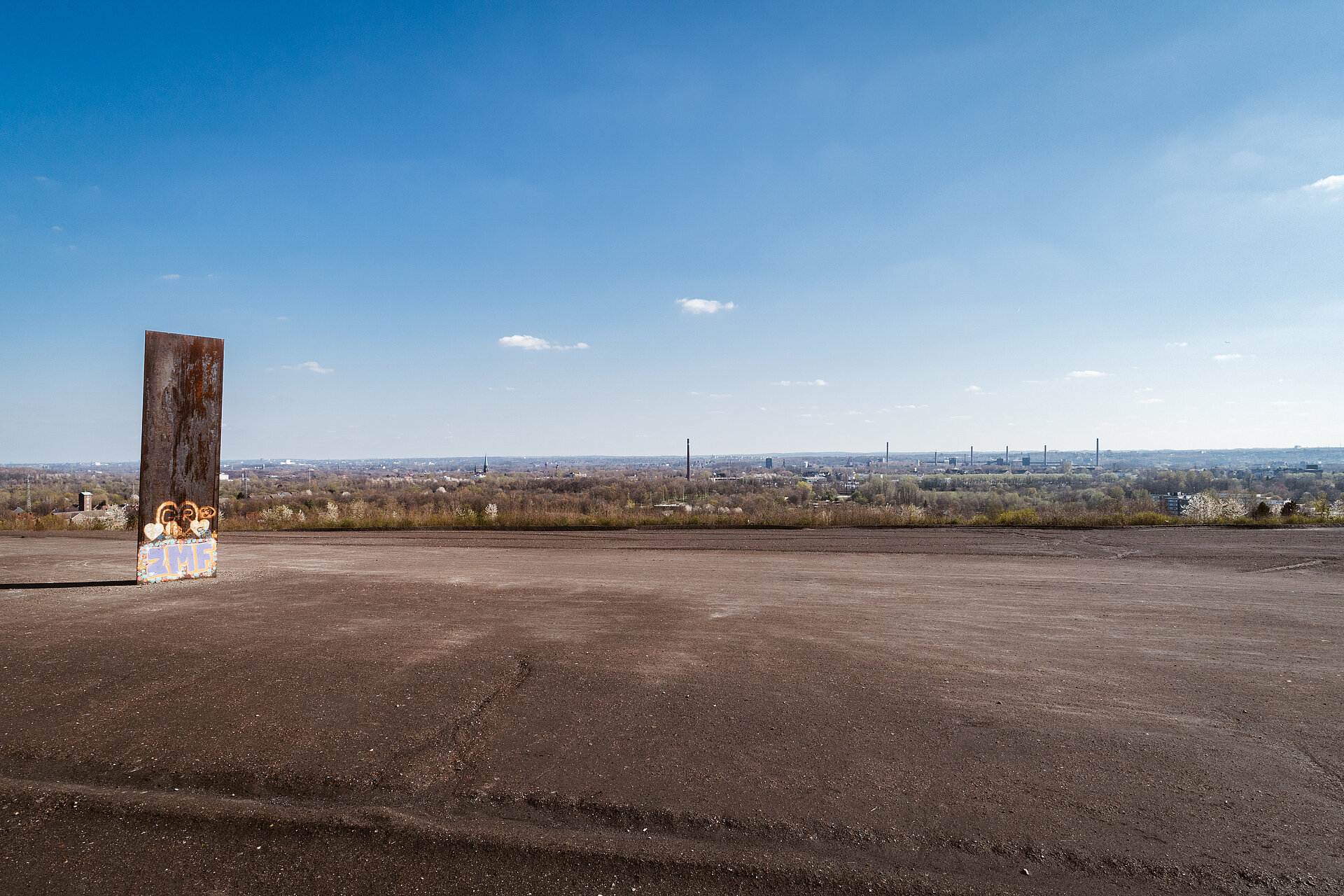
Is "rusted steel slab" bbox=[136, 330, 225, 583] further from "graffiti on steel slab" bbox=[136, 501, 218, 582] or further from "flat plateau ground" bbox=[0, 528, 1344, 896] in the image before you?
"flat plateau ground" bbox=[0, 528, 1344, 896]

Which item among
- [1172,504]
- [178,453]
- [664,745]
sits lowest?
[664,745]

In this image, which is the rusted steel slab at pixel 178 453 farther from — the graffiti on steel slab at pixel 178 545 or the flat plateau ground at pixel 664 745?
the flat plateau ground at pixel 664 745

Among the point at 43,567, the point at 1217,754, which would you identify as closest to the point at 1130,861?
the point at 1217,754

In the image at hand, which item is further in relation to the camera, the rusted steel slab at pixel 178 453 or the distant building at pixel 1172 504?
the distant building at pixel 1172 504

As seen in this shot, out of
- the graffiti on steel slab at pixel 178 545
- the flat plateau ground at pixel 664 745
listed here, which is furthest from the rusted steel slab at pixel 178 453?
the flat plateau ground at pixel 664 745

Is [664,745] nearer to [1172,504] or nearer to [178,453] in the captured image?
[178,453]

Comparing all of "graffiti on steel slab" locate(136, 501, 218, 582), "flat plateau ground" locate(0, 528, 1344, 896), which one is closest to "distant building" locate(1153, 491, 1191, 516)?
"flat plateau ground" locate(0, 528, 1344, 896)

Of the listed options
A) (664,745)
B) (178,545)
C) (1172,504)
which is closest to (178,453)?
(178,545)
